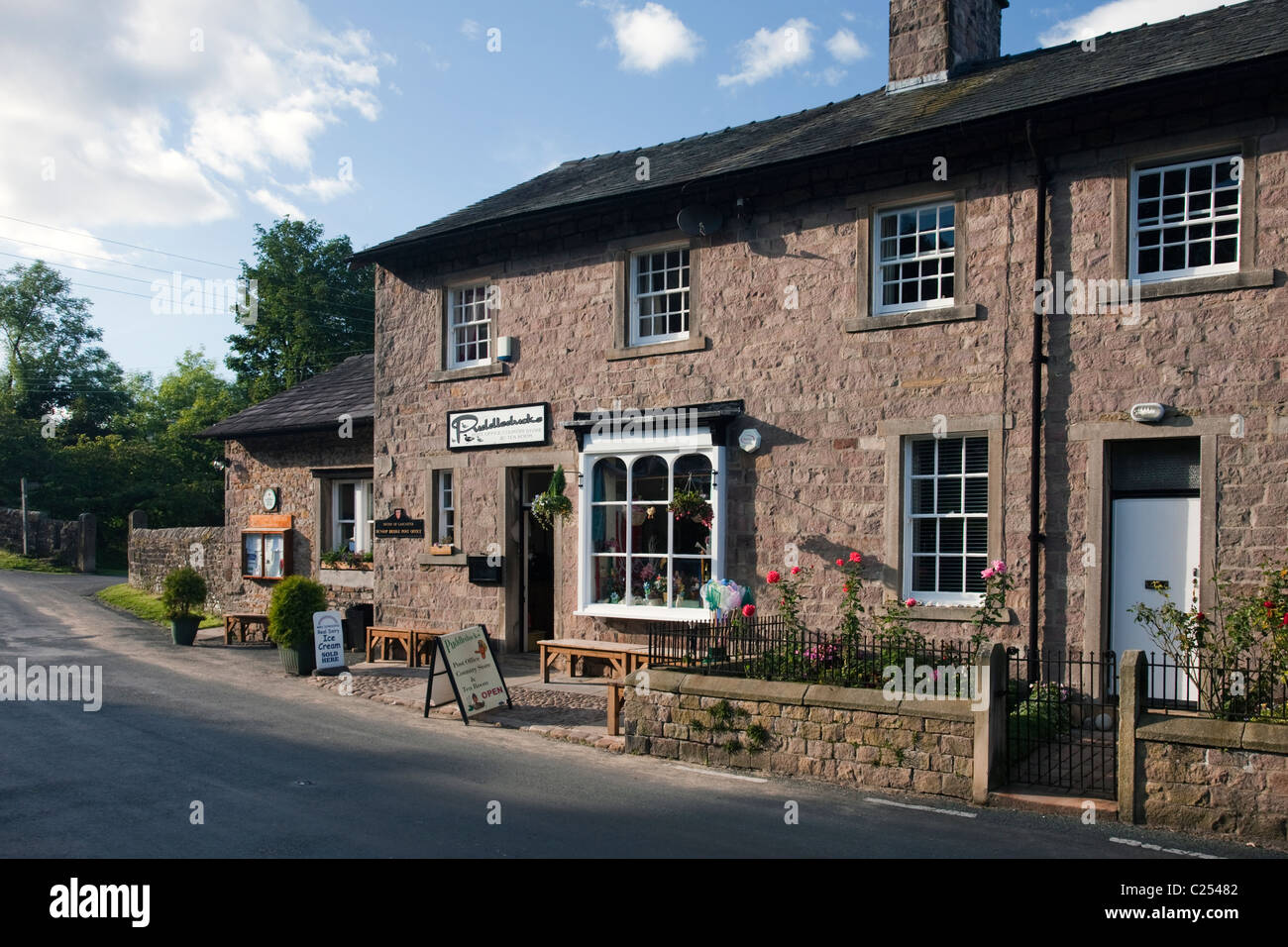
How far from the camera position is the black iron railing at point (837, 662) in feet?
28.6

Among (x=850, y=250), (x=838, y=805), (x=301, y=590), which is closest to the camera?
(x=838, y=805)

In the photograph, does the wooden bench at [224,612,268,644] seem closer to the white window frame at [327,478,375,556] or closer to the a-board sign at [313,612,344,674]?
the white window frame at [327,478,375,556]

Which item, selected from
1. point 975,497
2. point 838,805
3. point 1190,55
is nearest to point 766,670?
point 838,805

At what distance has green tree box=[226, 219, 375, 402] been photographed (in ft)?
152

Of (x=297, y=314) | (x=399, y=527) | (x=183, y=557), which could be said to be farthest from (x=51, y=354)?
(x=399, y=527)

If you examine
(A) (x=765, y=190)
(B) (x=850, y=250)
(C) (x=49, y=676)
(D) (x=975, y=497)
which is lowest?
(C) (x=49, y=676)

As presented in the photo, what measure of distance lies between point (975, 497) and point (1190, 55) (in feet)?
16.8

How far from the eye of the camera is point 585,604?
47.4ft

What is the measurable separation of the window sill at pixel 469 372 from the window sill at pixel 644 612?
405 cm

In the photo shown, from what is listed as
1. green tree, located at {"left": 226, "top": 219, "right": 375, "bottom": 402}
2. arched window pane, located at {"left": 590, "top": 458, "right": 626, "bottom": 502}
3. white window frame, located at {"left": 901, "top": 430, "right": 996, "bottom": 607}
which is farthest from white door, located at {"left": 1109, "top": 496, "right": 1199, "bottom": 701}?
green tree, located at {"left": 226, "top": 219, "right": 375, "bottom": 402}

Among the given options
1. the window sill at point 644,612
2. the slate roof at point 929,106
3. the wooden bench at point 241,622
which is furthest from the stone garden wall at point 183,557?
the window sill at point 644,612

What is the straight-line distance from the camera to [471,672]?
460 inches
